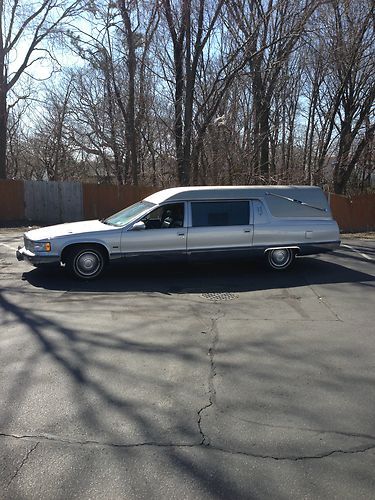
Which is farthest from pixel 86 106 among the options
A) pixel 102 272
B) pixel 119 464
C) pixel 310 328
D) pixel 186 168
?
pixel 119 464

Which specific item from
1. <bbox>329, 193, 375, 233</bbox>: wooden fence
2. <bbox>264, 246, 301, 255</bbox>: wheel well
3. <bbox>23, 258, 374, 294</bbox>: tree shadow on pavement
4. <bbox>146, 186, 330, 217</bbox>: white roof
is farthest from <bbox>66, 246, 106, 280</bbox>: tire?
<bbox>329, 193, 375, 233</bbox>: wooden fence

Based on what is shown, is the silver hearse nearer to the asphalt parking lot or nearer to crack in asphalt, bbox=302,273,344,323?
the asphalt parking lot

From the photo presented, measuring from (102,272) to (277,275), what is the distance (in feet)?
11.1

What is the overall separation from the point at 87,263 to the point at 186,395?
461 centimetres

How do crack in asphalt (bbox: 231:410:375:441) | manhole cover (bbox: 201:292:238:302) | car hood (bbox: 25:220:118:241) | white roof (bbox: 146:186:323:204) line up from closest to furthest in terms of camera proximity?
1. crack in asphalt (bbox: 231:410:375:441)
2. manhole cover (bbox: 201:292:238:302)
3. car hood (bbox: 25:220:118:241)
4. white roof (bbox: 146:186:323:204)

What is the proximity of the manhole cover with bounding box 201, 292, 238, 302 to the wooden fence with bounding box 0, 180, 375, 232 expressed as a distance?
12.4 metres

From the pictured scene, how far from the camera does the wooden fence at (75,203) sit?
59.2 feet

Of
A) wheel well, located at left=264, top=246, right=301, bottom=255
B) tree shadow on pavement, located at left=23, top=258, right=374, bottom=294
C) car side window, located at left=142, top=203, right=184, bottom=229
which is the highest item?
car side window, located at left=142, top=203, right=184, bottom=229

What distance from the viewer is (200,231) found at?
8.13 metres

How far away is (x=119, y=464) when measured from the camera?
2680 mm

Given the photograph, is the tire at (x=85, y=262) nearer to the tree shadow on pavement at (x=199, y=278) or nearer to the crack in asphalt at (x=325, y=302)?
the tree shadow on pavement at (x=199, y=278)

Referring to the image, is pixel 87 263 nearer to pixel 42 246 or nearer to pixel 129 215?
pixel 42 246

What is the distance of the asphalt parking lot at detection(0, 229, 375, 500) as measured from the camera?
2568mm

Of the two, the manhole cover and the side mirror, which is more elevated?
the side mirror
